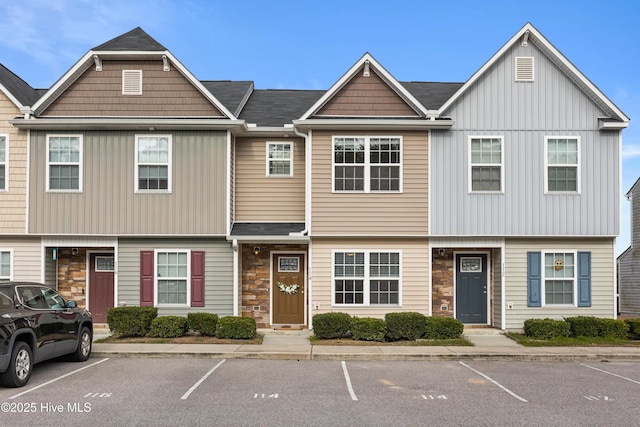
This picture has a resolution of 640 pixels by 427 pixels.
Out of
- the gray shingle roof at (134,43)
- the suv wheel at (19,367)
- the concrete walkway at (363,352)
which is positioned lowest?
the concrete walkway at (363,352)

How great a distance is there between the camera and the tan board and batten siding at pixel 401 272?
16.0m

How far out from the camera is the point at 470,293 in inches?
674

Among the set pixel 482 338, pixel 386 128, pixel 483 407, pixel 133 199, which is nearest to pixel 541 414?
pixel 483 407

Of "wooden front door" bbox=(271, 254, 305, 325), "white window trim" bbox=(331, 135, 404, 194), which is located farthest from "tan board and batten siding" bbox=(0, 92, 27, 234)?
"white window trim" bbox=(331, 135, 404, 194)

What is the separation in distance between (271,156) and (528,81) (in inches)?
308

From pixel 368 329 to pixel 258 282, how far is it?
4.19 meters

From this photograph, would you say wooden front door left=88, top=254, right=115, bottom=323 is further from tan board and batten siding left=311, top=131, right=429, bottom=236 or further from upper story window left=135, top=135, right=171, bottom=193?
tan board and batten siding left=311, top=131, right=429, bottom=236

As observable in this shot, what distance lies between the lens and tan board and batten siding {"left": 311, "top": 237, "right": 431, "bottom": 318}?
1600 cm

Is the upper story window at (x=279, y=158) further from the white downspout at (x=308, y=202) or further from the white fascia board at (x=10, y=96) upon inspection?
the white fascia board at (x=10, y=96)

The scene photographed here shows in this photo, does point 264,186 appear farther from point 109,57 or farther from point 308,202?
point 109,57

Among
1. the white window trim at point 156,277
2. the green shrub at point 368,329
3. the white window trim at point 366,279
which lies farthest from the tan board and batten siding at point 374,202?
the white window trim at point 156,277

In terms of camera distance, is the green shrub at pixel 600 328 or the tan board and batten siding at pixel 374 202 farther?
the tan board and batten siding at pixel 374 202

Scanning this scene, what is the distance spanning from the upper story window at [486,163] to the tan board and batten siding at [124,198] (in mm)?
7138

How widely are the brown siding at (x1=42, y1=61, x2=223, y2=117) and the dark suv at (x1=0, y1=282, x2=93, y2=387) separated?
6.63 metres
